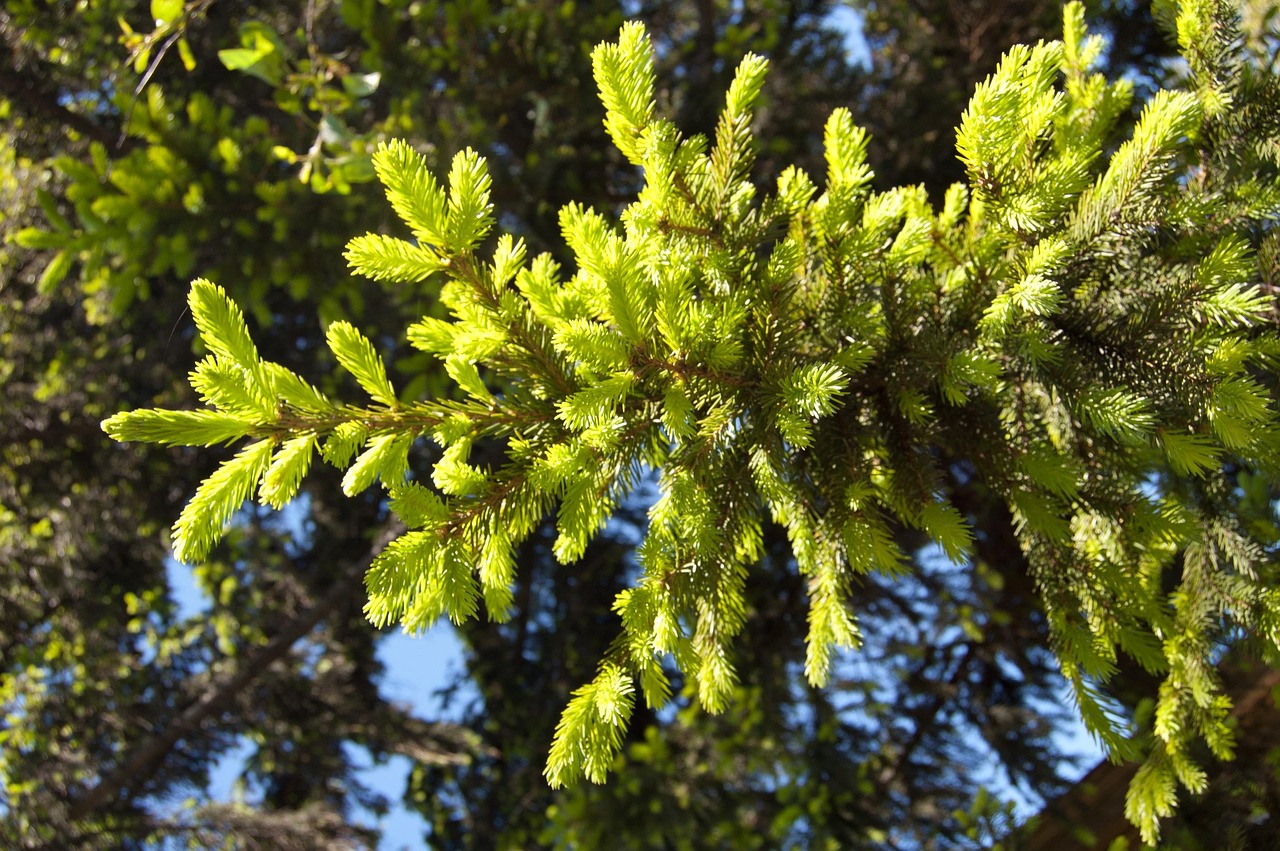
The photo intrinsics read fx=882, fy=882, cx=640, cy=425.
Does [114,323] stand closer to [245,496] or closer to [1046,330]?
[245,496]

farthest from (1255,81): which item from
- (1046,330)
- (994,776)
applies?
(994,776)

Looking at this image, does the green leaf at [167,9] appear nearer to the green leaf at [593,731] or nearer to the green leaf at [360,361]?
the green leaf at [360,361]

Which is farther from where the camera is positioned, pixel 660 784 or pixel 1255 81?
pixel 660 784

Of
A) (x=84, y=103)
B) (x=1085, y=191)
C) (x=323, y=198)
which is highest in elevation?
(x=84, y=103)

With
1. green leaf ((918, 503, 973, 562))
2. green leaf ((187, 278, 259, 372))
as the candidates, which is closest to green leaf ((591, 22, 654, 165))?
green leaf ((187, 278, 259, 372))

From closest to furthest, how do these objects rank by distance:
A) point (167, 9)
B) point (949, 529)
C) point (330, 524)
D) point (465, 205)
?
point (465, 205), point (949, 529), point (167, 9), point (330, 524)

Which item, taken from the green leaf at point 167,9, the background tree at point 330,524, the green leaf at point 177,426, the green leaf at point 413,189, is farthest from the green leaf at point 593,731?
the green leaf at point 167,9

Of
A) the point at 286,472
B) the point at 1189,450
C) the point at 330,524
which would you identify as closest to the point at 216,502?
the point at 286,472

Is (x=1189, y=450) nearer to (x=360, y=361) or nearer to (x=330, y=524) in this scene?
(x=360, y=361)
